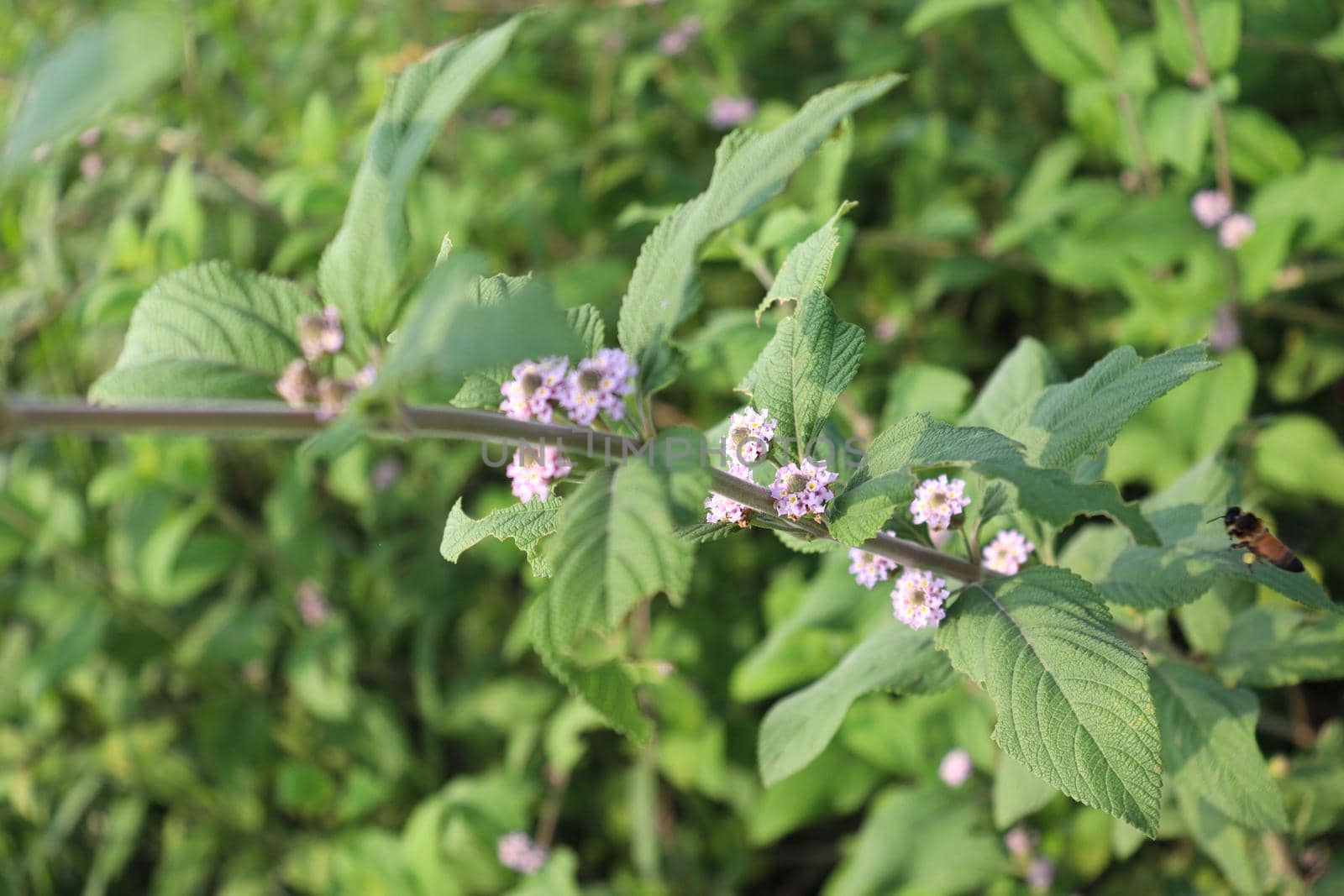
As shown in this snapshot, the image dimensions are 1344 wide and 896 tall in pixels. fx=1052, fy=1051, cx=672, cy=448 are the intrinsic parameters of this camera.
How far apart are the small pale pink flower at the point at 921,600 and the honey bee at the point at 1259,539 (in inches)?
12.2

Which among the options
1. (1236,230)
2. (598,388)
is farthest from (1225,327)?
(598,388)

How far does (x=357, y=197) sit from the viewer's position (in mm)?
998

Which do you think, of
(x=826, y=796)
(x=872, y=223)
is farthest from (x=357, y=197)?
(x=872, y=223)

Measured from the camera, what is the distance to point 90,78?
0.77 meters

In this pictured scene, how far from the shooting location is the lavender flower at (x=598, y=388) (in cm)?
96

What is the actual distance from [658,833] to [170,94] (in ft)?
9.75

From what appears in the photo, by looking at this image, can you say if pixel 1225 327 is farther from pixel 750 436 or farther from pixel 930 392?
pixel 750 436

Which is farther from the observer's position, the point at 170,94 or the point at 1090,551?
the point at 170,94

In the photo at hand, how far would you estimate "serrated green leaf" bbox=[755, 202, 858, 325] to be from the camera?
1038 mm

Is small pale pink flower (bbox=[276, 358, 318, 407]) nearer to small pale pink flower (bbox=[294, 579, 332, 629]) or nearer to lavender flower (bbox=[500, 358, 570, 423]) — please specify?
lavender flower (bbox=[500, 358, 570, 423])

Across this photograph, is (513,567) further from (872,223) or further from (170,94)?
(170,94)

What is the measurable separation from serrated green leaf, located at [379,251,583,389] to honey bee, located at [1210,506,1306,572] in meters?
0.78

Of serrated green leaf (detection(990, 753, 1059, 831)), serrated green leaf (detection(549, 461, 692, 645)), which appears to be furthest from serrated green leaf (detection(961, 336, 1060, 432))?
serrated green leaf (detection(549, 461, 692, 645))

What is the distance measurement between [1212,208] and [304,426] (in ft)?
6.89
